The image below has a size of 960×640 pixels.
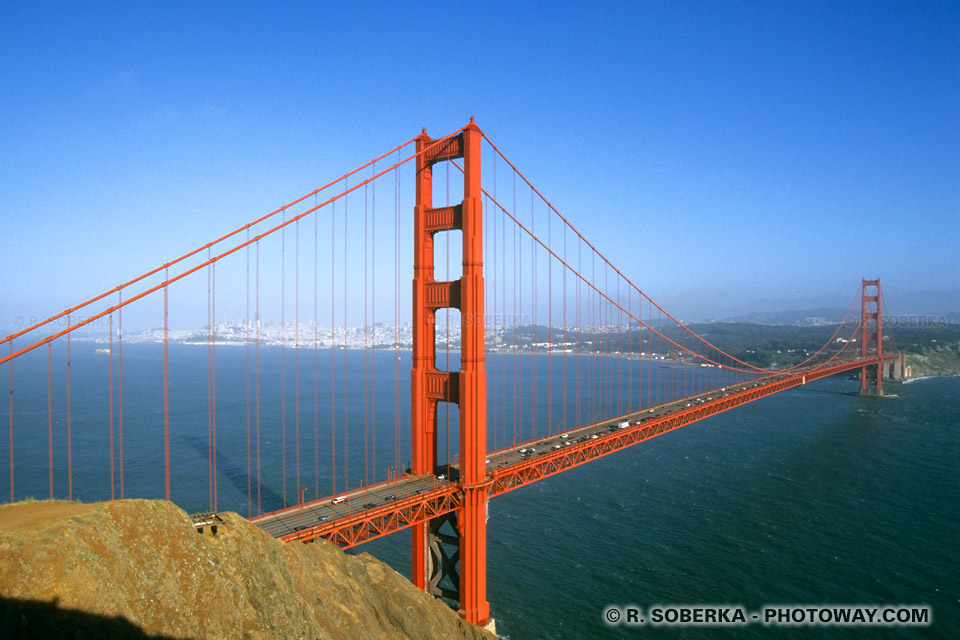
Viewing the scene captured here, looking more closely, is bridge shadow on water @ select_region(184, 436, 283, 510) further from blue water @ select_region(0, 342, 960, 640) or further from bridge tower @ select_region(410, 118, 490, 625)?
bridge tower @ select_region(410, 118, 490, 625)

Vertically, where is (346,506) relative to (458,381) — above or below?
below

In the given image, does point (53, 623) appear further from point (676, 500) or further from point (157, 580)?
point (676, 500)

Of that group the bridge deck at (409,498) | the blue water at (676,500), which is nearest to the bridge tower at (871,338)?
the blue water at (676,500)

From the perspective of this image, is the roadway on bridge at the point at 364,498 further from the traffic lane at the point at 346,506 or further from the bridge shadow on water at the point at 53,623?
the bridge shadow on water at the point at 53,623

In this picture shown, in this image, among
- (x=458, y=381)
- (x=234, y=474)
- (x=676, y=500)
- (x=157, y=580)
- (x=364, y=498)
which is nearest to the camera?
(x=157, y=580)

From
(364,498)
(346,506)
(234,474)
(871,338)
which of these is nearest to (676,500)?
(364,498)

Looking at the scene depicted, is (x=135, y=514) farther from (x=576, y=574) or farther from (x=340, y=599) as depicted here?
(x=576, y=574)

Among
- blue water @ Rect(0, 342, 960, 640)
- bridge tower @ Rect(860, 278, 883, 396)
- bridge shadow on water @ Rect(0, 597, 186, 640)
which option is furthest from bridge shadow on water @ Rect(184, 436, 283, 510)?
bridge tower @ Rect(860, 278, 883, 396)
